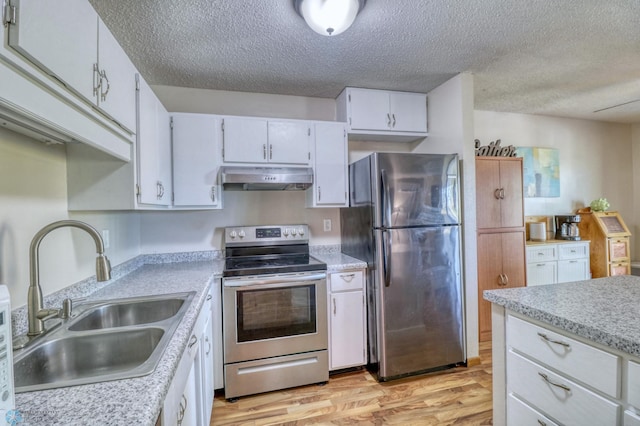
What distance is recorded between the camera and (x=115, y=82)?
1.32 metres

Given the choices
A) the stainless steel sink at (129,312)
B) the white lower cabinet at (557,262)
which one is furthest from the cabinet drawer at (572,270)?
the stainless steel sink at (129,312)

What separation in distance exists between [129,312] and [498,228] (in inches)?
121

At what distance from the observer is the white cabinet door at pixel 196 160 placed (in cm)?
232

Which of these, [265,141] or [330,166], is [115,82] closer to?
[265,141]

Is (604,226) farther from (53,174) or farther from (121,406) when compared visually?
Result: (53,174)

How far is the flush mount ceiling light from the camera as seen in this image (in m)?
1.53

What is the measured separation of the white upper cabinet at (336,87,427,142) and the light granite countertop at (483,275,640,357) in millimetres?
1788

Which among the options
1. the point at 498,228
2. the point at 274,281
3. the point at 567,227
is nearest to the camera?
the point at 274,281

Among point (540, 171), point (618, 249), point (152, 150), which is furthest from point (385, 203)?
point (618, 249)

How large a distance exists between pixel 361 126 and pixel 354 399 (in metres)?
2.16

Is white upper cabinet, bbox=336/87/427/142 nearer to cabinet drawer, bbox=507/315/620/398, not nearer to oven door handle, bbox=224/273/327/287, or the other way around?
oven door handle, bbox=224/273/327/287

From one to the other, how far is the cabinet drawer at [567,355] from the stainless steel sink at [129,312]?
5.11 feet

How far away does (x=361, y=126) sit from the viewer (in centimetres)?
271

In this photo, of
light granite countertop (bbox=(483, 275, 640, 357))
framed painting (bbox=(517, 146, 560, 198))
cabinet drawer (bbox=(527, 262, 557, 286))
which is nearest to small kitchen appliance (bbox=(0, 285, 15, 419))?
light granite countertop (bbox=(483, 275, 640, 357))
